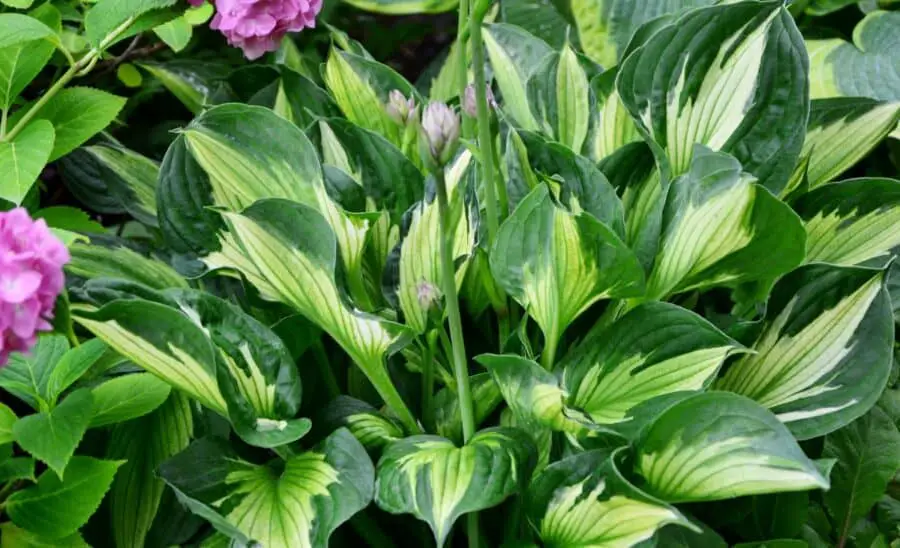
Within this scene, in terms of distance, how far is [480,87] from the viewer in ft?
2.19

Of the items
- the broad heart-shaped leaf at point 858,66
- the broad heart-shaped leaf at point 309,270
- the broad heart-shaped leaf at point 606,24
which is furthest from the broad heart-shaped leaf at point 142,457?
the broad heart-shaped leaf at point 858,66

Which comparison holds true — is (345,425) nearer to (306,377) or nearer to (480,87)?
(306,377)

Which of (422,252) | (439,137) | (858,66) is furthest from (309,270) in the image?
(858,66)

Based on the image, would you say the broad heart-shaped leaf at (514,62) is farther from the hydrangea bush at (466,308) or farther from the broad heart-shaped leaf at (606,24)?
the broad heart-shaped leaf at (606,24)

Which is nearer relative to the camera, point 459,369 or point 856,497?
point 459,369

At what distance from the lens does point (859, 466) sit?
86cm

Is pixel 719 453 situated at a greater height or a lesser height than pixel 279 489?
greater

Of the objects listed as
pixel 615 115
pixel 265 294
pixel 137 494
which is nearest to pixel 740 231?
pixel 615 115

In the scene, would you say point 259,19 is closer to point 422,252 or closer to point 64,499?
point 422,252

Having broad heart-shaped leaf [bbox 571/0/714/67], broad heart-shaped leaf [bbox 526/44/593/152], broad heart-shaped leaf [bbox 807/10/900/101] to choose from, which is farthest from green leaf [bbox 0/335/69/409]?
broad heart-shaped leaf [bbox 807/10/900/101]

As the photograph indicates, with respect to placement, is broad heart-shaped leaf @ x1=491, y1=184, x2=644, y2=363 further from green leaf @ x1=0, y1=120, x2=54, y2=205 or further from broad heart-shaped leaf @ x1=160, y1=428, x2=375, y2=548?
green leaf @ x1=0, y1=120, x2=54, y2=205

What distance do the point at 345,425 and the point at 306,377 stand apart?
0.10 meters

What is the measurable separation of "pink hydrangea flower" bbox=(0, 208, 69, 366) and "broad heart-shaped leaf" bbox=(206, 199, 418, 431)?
169 mm

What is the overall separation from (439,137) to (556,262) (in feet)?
0.59
